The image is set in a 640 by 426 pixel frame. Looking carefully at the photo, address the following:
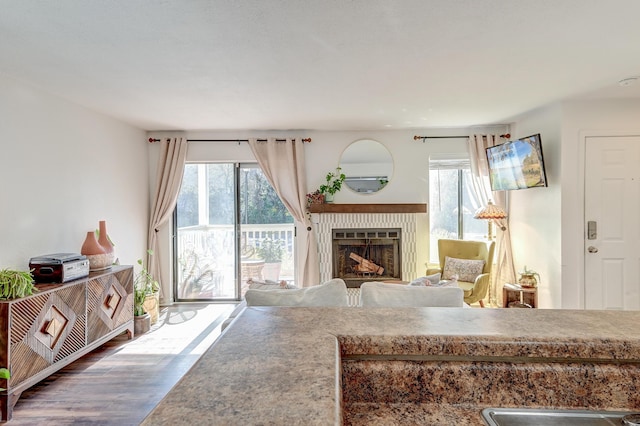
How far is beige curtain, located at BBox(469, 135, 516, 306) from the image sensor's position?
452 centimetres

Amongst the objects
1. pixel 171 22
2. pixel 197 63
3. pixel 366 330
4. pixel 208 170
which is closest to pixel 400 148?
pixel 208 170

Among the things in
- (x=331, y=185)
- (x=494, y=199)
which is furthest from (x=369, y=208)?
(x=494, y=199)

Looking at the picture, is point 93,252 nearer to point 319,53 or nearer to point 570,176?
point 319,53

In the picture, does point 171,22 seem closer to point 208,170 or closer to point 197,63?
point 197,63

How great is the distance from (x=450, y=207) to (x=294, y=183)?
220cm

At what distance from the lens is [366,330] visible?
0.94 meters

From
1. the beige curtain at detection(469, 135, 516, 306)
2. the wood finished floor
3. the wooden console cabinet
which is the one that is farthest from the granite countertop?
the beige curtain at detection(469, 135, 516, 306)

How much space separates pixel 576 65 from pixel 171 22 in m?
2.80

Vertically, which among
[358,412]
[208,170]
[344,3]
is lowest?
[358,412]

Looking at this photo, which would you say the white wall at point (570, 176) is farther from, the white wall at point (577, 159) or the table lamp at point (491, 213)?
the table lamp at point (491, 213)

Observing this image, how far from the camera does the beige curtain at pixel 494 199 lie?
14.8 feet

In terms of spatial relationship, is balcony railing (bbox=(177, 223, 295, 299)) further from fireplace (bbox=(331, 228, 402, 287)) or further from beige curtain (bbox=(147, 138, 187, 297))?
fireplace (bbox=(331, 228, 402, 287))

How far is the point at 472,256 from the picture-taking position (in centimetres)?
435

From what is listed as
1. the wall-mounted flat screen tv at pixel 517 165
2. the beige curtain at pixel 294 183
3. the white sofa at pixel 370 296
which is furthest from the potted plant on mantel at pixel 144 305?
the wall-mounted flat screen tv at pixel 517 165
